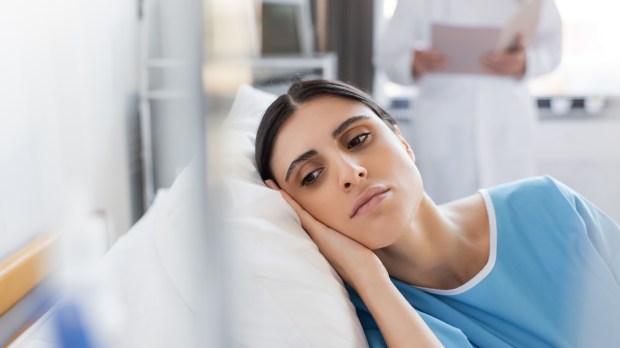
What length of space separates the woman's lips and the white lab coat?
47.5 inches

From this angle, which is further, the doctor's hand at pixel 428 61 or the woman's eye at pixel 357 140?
the doctor's hand at pixel 428 61

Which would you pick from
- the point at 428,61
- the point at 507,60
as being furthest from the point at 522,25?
the point at 428,61

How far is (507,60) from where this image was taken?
6.38 ft

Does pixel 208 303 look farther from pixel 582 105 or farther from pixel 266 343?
pixel 582 105

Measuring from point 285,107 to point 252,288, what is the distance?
36 cm

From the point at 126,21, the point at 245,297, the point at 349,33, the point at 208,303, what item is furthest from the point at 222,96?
the point at 349,33

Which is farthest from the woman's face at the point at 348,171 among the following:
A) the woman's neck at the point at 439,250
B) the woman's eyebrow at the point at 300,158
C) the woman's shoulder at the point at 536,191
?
the woman's shoulder at the point at 536,191

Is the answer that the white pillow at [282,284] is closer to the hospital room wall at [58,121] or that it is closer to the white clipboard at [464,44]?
the hospital room wall at [58,121]

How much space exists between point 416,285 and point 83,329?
0.54 meters

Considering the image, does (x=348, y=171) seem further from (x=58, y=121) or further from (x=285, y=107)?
(x=58, y=121)

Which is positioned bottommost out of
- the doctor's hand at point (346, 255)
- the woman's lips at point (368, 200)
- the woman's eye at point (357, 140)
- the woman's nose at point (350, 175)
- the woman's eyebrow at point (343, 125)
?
the doctor's hand at point (346, 255)

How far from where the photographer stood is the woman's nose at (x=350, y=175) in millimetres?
918

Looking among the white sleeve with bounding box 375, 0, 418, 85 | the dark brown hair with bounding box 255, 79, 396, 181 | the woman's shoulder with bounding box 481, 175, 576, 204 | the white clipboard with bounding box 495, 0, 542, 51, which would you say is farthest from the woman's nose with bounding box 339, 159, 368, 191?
the white sleeve with bounding box 375, 0, 418, 85

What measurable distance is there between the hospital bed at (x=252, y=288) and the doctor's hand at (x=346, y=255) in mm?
28
